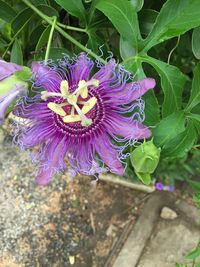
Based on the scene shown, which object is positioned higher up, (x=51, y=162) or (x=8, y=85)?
(x=8, y=85)

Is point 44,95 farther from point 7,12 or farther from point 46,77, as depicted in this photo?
point 7,12

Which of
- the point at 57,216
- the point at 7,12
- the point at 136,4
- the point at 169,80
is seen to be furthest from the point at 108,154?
the point at 57,216

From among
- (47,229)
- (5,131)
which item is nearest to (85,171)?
(47,229)

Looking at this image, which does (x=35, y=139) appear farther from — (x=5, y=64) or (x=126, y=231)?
(x=126, y=231)

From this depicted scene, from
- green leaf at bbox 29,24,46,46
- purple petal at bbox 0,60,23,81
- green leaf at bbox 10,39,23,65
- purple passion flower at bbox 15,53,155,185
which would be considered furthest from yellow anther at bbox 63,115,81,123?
green leaf at bbox 29,24,46,46

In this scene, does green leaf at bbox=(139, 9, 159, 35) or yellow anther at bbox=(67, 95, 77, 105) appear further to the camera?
green leaf at bbox=(139, 9, 159, 35)

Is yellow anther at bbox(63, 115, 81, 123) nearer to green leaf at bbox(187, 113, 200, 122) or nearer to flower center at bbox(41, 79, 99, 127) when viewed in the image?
flower center at bbox(41, 79, 99, 127)

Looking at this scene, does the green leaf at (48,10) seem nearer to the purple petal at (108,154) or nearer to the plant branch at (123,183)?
the purple petal at (108,154)
